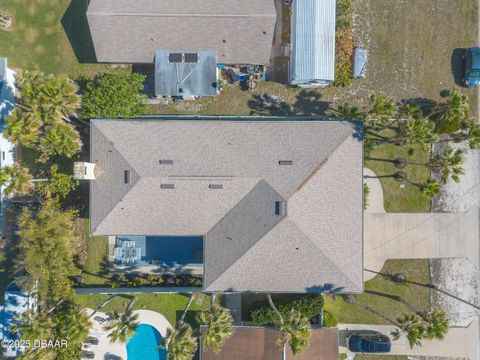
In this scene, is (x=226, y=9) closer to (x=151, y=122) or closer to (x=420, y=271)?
(x=151, y=122)

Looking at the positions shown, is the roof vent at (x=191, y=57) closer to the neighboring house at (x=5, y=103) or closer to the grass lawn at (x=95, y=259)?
the neighboring house at (x=5, y=103)

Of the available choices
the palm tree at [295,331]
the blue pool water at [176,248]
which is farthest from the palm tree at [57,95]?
the palm tree at [295,331]

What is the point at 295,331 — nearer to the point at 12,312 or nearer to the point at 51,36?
the point at 12,312

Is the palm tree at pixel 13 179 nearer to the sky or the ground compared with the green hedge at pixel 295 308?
nearer to the sky

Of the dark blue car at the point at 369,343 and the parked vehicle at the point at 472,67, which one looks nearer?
the dark blue car at the point at 369,343

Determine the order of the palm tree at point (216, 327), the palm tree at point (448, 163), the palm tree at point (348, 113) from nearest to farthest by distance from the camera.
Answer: the palm tree at point (216, 327) < the palm tree at point (448, 163) < the palm tree at point (348, 113)

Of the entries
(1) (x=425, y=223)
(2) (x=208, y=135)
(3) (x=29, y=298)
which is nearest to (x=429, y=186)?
(1) (x=425, y=223)
